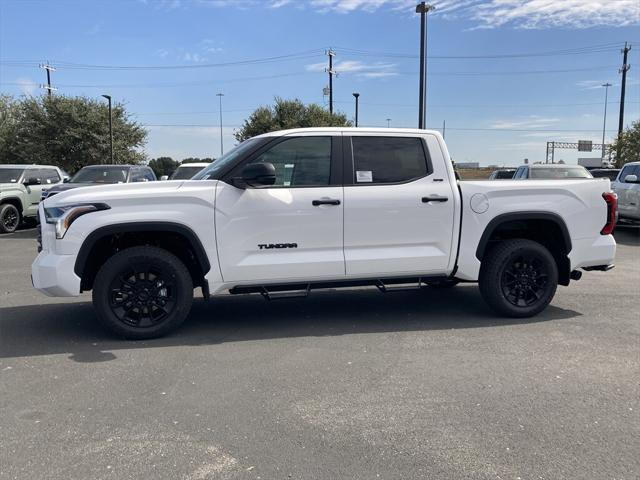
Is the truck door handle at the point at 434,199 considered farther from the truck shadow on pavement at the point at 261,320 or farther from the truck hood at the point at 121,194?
the truck hood at the point at 121,194

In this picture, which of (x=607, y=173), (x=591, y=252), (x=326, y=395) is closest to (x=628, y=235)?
(x=607, y=173)

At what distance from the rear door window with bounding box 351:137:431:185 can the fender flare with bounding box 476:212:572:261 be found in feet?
2.85

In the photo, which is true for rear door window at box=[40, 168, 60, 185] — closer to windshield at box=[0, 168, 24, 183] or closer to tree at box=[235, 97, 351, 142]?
windshield at box=[0, 168, 24, 183]

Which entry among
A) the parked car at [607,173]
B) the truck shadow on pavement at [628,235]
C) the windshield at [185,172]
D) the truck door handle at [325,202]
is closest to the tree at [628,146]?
the parked car at [607,173]

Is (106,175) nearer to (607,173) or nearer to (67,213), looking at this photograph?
(67,213)

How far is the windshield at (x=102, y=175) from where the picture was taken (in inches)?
532

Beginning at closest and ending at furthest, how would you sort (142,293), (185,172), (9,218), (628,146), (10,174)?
(142,293) → (185,172) → (9,218) → (10,174) → (628,146)

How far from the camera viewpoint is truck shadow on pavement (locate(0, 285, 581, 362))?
5059mm

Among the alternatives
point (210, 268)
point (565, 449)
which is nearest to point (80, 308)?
point (210, 268)

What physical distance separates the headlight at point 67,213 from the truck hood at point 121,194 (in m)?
0.04

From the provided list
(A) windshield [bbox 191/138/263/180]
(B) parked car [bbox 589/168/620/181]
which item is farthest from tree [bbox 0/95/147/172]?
(A) windshield [bbox 191/138/263/180]

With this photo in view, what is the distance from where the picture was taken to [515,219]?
569 centimetres

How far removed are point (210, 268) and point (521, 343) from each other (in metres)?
2.96

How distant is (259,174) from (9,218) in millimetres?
12949
